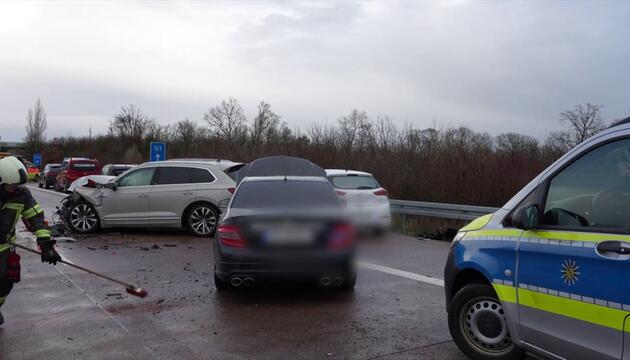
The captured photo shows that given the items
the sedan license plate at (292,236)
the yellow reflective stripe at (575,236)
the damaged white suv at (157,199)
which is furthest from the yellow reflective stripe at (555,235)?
the damaged white suv at (157,199)

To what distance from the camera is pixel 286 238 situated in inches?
218

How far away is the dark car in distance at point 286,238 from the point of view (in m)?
5.54

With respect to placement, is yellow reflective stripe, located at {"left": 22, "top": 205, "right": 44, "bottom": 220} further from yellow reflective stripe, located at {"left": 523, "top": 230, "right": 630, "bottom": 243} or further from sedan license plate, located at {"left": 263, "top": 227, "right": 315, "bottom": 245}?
yellow reflective stripe, located at {"left": 523, "top": 230, "right": 630, "bottom": 243}

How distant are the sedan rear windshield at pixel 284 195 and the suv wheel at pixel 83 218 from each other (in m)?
7.36

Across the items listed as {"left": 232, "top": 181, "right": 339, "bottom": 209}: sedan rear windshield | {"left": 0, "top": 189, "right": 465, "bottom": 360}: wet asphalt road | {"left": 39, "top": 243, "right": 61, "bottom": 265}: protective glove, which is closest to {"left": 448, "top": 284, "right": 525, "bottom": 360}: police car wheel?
{"left": 0, "top": 189, "right": 465, "bottom": 360}: wet asphalt road

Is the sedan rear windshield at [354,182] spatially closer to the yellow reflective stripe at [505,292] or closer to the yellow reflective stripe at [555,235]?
the yellow reflective stripe at [555,235]

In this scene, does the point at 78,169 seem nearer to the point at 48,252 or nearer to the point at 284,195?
the point at 48,252

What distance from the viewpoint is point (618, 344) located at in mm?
3230

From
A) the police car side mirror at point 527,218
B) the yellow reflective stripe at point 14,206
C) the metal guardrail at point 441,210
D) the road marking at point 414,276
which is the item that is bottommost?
the road marking at point 414,276

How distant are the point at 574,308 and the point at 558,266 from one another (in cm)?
29

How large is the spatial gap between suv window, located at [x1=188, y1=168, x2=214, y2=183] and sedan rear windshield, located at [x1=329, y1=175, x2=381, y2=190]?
2991 millimetres

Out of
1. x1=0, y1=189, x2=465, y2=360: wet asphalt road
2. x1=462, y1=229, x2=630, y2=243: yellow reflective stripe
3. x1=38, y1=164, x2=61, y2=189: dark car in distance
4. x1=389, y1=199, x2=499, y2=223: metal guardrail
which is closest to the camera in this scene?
x1=462, y1=229, x2=630, y2=243: yellow reflective stripe

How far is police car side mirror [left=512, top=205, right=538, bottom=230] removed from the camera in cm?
386

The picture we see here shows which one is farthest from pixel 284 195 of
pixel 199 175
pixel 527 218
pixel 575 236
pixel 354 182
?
pixel 199 175
